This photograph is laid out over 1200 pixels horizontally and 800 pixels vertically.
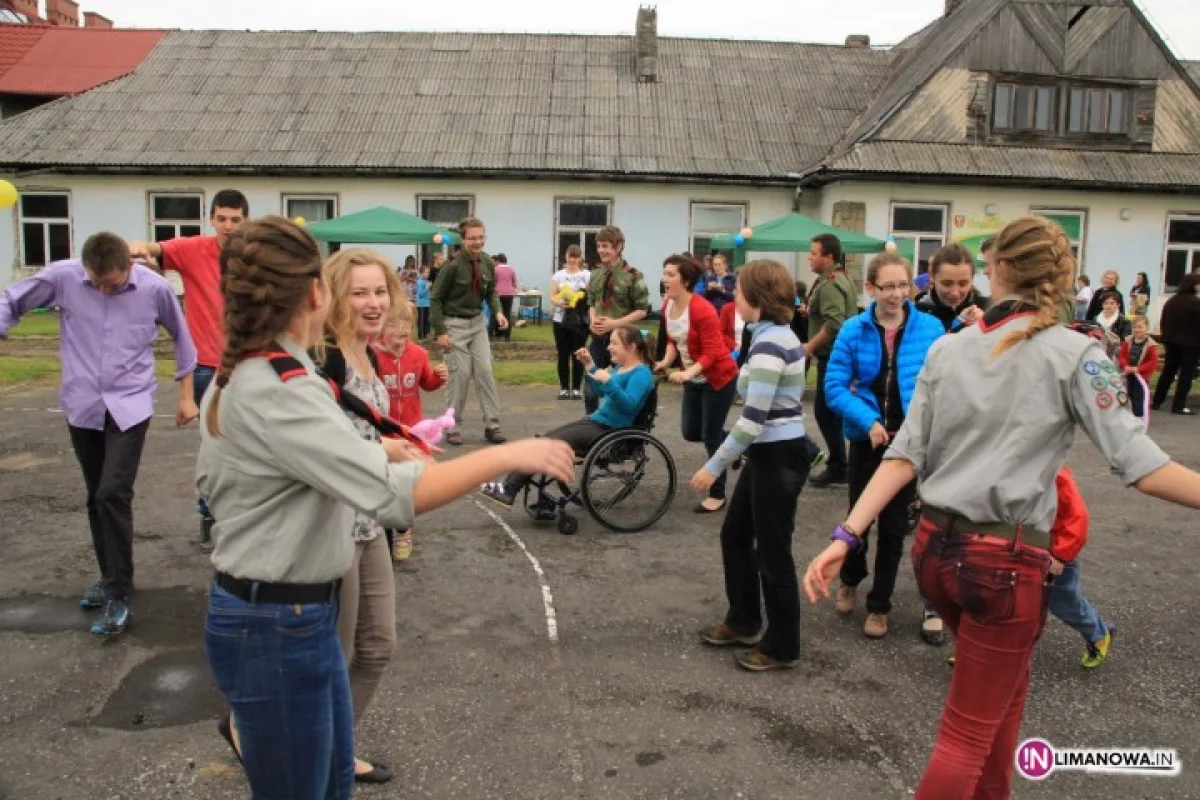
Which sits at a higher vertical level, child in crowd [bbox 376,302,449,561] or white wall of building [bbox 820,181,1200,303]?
white wall of building [bbox 820,181,1200,303]

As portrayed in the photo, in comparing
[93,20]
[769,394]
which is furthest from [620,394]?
[93,20]

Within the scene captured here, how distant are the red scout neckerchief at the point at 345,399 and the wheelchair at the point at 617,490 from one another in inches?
157

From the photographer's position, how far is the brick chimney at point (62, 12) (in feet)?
140

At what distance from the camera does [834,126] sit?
1011 inches

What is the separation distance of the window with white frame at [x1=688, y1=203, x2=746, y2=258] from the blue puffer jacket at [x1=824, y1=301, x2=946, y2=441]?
Result: 19388 millimetres

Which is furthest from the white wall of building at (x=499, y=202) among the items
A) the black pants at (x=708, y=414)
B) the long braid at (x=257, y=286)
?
the long braid at (x=257, y=286)

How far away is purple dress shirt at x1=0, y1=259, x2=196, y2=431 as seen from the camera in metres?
4.93

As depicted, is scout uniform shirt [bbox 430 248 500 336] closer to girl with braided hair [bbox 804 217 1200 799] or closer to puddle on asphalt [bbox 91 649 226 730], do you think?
puddle on asphalt [bbox 91 649 226 730]

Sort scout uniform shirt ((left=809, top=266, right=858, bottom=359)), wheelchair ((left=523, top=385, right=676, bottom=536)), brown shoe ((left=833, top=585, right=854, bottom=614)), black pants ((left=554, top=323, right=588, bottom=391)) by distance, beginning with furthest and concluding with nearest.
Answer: black pants ((left=554, top=323, right=588, bottom=391)) < scout uniform shirt ((left=809, top=266, right=858, bottom=359)) < wheelchair ((left=523, top=385, right=676, bottom=536)) < brown shoe ((left=833, top=585, right=854, bottom=614))

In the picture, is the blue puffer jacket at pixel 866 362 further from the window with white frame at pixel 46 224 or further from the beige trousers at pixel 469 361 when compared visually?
the window with white frame at pixel 46 224

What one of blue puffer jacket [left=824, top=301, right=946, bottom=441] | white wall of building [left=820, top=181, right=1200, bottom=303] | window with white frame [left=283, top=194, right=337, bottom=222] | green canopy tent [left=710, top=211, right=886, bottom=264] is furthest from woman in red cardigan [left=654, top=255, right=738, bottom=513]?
window with white frame [left=283, top=194, right=337, bottom=222]

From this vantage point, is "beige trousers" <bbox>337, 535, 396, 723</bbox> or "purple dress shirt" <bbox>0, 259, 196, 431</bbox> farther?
"purple dress shirt" <bbox>0, 259, 196, 431</bbox>

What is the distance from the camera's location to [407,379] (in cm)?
536

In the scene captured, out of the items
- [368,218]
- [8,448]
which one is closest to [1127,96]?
[368,218]
